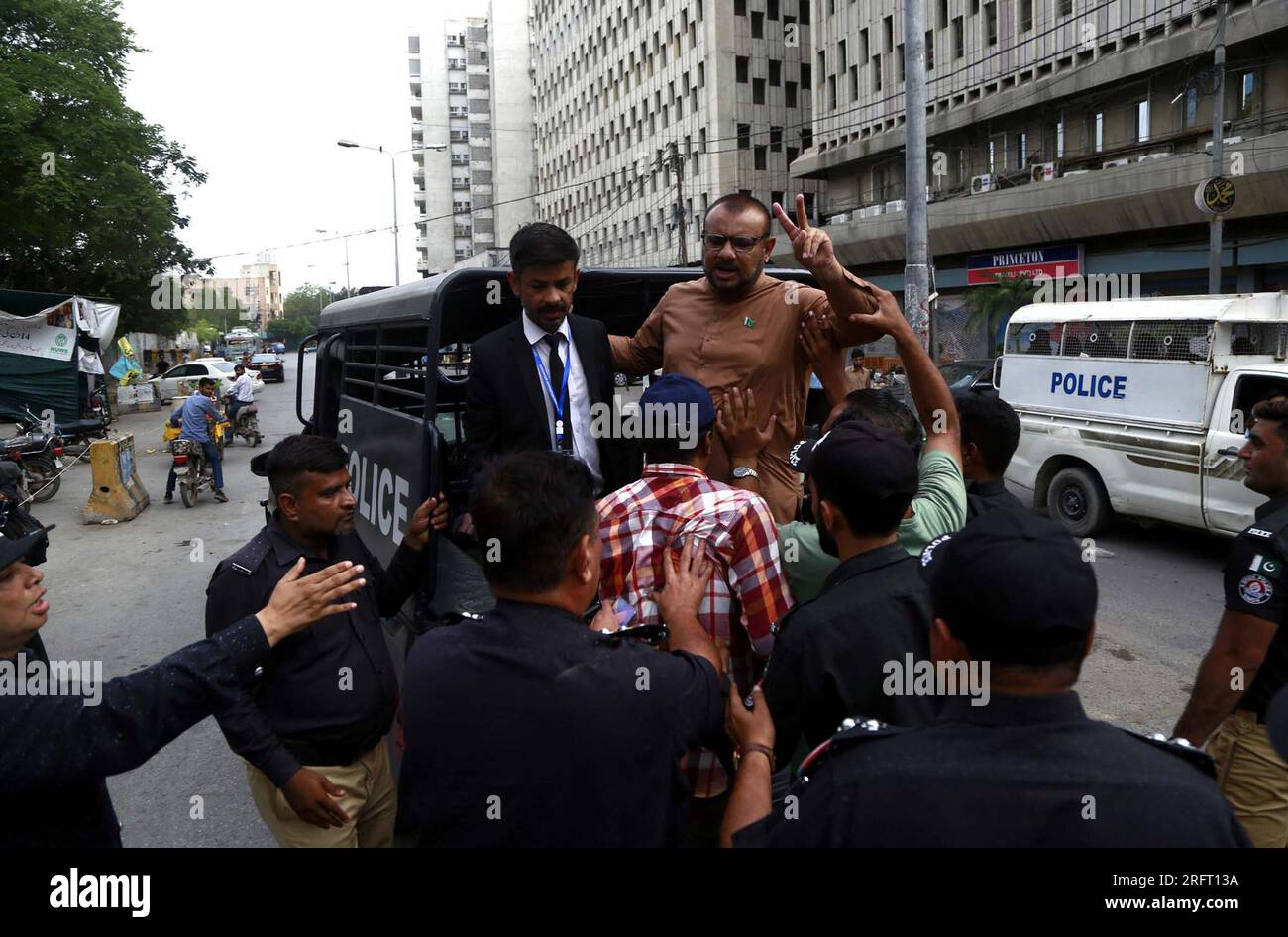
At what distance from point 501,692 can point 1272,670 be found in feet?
7.22

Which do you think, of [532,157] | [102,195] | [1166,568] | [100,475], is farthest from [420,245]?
[1166,568]

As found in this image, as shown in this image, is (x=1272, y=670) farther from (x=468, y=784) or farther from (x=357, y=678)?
(x=357, y=678)

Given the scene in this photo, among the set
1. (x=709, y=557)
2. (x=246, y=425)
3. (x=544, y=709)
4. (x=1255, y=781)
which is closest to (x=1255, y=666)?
(x=1255, y=781)

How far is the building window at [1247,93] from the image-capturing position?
21.2 m

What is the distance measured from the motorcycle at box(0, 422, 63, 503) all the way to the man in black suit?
1345 centimetres

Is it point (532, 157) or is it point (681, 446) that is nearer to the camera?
point (681, 446)

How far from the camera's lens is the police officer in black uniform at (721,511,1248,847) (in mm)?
1309

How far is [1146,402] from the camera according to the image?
9695 millimetres

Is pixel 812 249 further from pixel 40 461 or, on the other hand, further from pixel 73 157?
pixel 73 157

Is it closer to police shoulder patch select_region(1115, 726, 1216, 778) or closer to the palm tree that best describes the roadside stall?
the palm tree

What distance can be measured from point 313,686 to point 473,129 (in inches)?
3580

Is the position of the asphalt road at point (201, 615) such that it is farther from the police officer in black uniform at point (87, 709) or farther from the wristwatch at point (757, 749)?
the police officer in black uniform at point (87, 709)

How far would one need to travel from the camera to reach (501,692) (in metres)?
1.68
